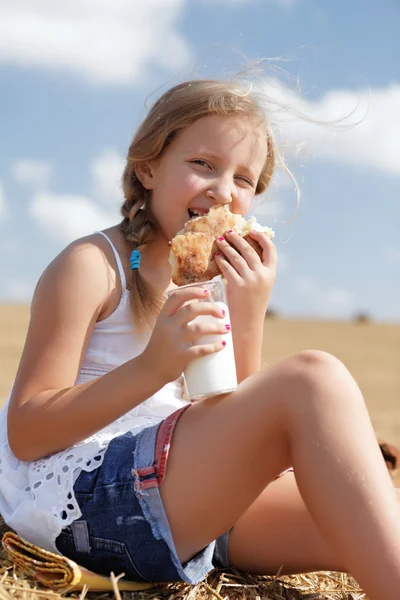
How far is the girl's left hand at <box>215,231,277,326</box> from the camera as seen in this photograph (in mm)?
2643

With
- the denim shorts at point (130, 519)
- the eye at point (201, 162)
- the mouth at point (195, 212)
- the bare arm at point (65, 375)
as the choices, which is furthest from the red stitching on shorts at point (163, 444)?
the eye at point (201, 162)

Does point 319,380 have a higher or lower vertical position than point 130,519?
higher

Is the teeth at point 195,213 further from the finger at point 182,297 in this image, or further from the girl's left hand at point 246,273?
the finger at point 182,297

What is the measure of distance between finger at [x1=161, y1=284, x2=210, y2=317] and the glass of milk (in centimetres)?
2

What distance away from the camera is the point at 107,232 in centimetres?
308

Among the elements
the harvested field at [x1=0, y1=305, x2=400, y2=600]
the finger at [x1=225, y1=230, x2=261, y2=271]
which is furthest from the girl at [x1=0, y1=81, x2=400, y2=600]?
the harvested field at [x1=0, y1=305, x2=400, y2=600]

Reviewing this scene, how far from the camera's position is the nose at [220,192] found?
2977 mm

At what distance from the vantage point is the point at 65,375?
2.66 meters

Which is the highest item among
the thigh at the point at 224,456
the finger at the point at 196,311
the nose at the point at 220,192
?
the nose at the point at 220,192

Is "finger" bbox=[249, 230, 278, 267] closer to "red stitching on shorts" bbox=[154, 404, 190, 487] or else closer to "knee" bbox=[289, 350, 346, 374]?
"knee" bbox=[289, 350, 346, 374]

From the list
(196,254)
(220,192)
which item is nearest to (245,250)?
(196,254)

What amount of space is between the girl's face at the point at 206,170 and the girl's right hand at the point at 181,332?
79 centimetres

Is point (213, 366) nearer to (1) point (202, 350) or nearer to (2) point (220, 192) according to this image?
(1) point (202, 350)

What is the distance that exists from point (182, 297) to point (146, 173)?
1.11 meters
